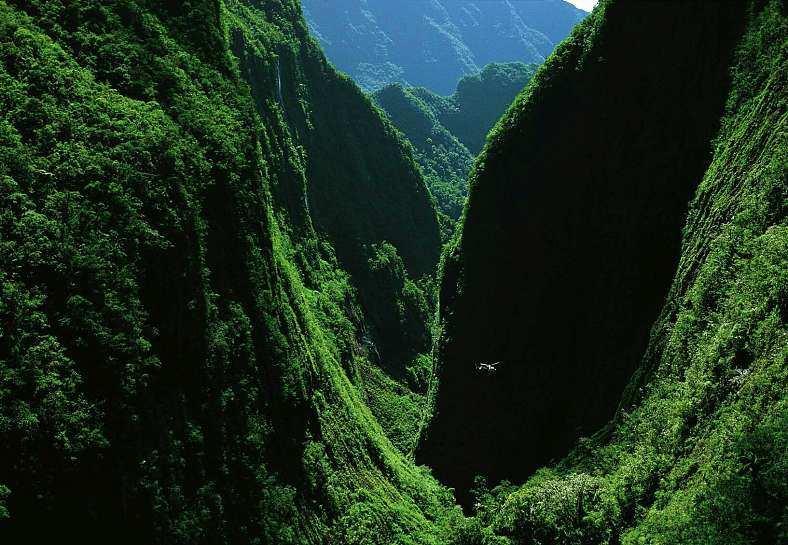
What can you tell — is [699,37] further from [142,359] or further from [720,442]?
[142,359]

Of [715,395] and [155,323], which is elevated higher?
[715,395]

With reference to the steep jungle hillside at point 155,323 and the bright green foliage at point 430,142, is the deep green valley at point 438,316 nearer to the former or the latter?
the steep jungle hillside at point 155,323

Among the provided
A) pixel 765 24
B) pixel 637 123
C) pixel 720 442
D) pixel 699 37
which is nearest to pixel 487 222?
pixel 637 123

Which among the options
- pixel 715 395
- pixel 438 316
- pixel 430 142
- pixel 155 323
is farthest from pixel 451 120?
pixel 715 395

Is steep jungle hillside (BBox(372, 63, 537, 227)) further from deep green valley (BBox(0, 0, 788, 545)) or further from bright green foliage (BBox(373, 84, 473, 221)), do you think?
deep green valley (BBox(0, 0, 788, 545))

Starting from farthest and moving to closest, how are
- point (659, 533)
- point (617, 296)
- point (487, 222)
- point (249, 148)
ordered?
point (487, 222), point (617, 296), point (249, 148), point (659, 533)

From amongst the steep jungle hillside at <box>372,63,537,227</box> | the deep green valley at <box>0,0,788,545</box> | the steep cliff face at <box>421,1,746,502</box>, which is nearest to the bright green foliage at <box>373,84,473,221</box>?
the steep jungle hillside at <box>372,63,537,227</box>

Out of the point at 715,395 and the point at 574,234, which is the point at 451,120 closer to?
the point at 574,234
